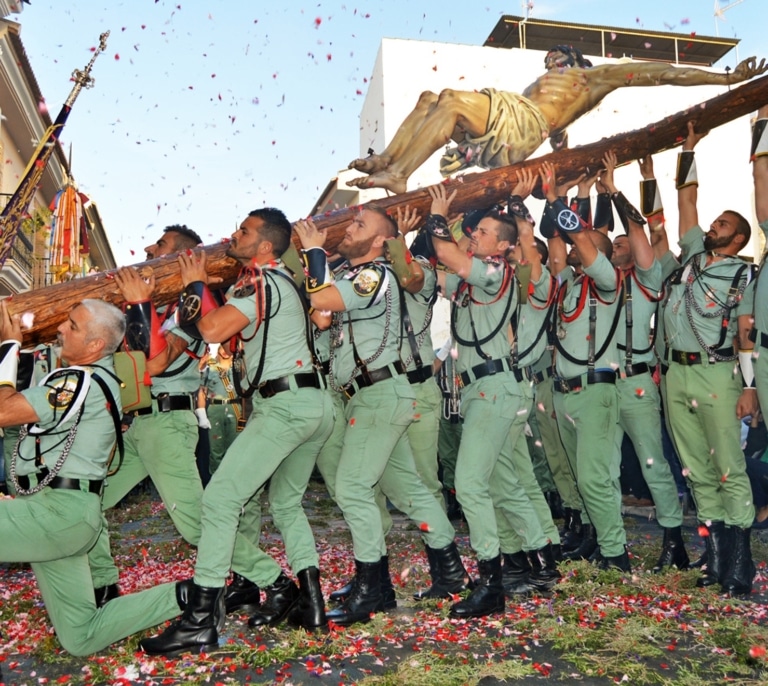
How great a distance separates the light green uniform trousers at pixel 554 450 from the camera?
22.3 feet

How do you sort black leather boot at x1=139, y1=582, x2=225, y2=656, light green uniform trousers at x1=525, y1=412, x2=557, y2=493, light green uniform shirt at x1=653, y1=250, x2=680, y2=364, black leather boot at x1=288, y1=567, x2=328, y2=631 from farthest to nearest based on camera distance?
light green uniform trousers at x1=525, y1=412, x2=557, y2=493
light green uniform shirt at x1=653, y1=250, x2=680, y2=364
black leather boot at x1=288, y1=567, x2=328, y2=631
black leather boot at x1=139, y1=582, x2=225, y2=656

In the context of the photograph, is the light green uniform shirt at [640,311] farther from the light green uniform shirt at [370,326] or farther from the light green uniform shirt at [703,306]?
the light green uniform shirt at [370,326]

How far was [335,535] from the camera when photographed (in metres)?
7.61

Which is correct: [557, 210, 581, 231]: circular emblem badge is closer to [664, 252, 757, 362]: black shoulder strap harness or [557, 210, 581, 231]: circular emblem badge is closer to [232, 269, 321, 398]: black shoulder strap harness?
[664, 252, 757, 362]: black shoulder strap harness

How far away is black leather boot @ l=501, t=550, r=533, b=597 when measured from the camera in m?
4.94

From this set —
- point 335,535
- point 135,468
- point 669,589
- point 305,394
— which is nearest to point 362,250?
point 305,394

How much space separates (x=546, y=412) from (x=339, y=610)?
325cm

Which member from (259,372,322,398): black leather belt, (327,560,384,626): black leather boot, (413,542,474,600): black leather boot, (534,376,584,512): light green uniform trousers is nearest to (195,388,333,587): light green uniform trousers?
(259,372,322,398): black leather belt

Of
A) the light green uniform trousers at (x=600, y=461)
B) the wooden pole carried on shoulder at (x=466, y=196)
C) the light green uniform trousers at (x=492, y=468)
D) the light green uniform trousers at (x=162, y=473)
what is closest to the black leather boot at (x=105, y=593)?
the light green uniform trousers at (x=162, y=473)

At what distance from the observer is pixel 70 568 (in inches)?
147

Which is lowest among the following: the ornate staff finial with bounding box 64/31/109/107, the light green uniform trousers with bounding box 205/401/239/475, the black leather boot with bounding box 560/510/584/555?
the black leather boot with bounding box 560/510/584/555

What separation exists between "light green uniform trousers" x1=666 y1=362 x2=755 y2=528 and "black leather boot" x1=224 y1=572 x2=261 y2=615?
9.81 feet

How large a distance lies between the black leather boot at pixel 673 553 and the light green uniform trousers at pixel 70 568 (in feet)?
11.4

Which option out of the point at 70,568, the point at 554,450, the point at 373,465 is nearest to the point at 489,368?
the point at 373,465
